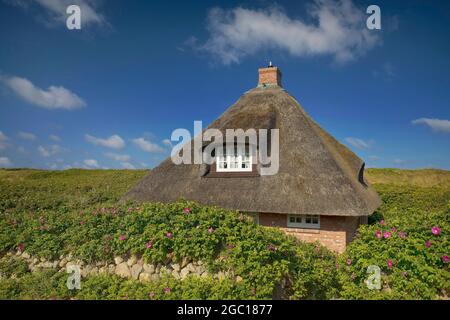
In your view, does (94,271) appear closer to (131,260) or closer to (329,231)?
(131,260)

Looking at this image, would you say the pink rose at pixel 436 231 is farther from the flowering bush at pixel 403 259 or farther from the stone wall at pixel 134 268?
the stone wall at pixel 134 268

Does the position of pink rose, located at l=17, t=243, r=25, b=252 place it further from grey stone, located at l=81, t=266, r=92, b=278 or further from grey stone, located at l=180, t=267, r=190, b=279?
grey stone, located at l=180, t=267, r=190, b=279

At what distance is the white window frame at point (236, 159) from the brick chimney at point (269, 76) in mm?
4978

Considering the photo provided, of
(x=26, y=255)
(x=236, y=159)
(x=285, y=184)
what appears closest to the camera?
(x=26, y=255)

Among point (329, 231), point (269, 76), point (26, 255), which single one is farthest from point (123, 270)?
point (269, 76)

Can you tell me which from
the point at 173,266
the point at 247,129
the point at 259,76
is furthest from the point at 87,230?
the point at 259,76

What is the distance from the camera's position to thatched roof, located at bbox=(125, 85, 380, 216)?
9.57m

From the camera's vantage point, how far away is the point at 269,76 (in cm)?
1521

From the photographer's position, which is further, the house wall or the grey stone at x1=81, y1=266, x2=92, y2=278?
the house wall

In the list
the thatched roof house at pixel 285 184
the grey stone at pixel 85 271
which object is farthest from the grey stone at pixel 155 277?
the thatched roof house at pixel 285 184

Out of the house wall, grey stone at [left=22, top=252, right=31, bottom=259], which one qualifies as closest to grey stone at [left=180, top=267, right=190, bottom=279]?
grey stone at [left=22, top=252, right=31, bottom=259]

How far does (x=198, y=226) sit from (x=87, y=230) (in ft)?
9.66

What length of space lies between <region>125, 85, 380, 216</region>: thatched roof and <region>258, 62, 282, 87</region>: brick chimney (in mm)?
1415

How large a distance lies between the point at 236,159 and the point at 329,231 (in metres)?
4.04
